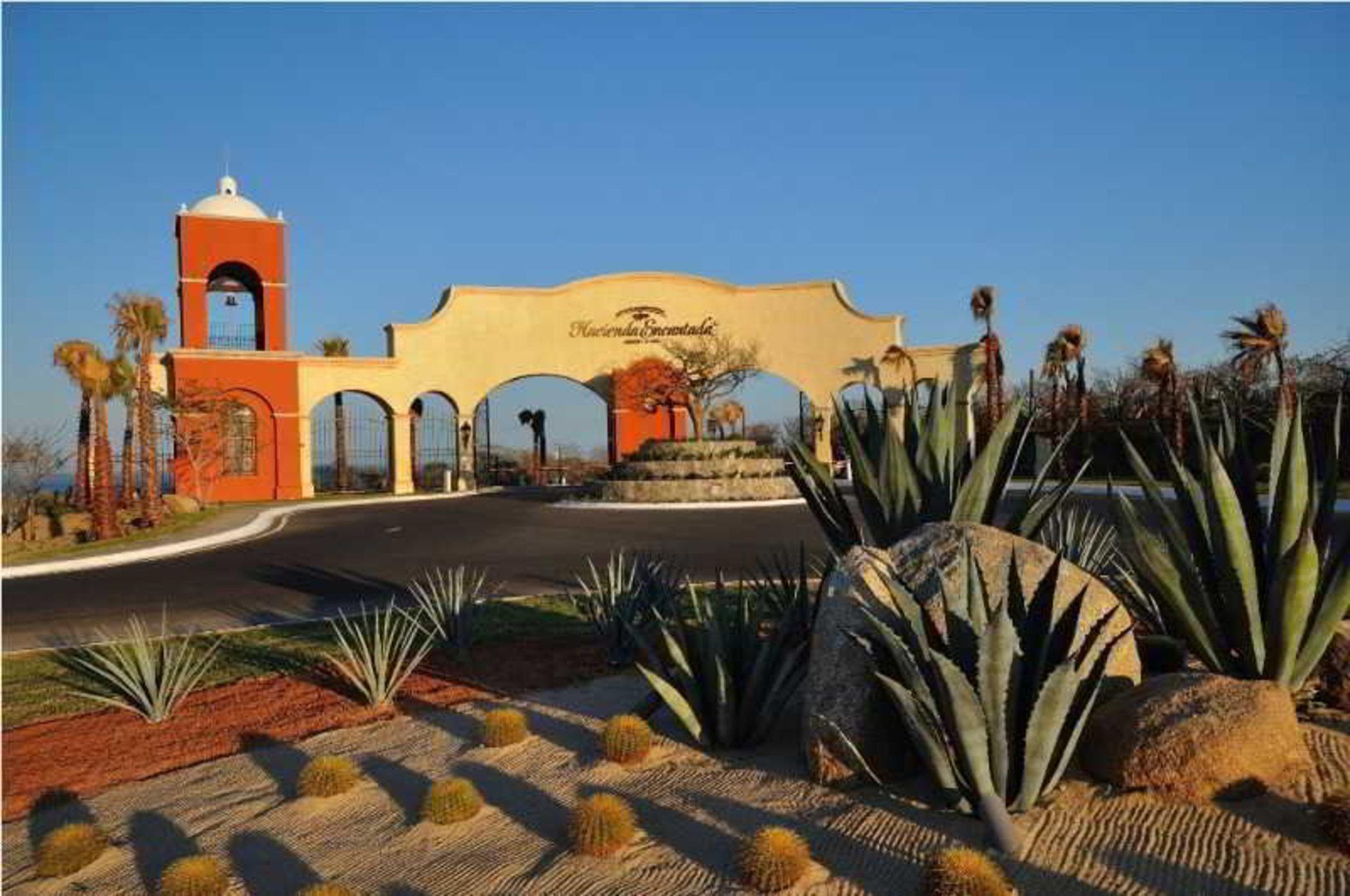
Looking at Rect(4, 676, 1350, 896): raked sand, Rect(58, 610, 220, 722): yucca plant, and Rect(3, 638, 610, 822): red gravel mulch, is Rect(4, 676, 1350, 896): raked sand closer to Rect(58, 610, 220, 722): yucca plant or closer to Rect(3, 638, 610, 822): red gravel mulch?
Rect(3, 638, 610, 822): red gravel mulch

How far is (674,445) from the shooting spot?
27078 millimetres

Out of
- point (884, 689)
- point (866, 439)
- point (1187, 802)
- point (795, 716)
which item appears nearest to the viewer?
point (1187, 802)

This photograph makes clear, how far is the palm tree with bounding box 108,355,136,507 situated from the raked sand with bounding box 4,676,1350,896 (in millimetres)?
21479

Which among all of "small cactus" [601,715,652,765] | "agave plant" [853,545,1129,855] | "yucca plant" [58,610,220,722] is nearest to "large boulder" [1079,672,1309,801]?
"agave plant" [853,545,1129,855]

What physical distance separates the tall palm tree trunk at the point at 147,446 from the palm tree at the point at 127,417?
0.31 metres

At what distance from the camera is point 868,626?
13.1 feet

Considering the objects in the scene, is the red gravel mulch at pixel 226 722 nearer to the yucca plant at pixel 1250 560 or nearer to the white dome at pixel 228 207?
the yucca plant at pixel 1250 560

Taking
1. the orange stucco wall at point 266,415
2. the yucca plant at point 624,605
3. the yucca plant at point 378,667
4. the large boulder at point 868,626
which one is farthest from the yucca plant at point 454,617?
the orange stucco wall at point 266,415

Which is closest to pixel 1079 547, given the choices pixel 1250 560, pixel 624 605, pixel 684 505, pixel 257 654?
pixel 1250 560

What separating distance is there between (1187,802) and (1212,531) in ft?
4.44

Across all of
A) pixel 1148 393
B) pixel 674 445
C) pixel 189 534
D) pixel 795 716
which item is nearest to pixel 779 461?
pixel 674 445

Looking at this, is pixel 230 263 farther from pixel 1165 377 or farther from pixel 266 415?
pixel 1165 377

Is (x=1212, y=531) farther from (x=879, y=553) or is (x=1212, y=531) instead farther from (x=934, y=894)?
(x=934, y=894)

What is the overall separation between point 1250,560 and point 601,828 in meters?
3.07
